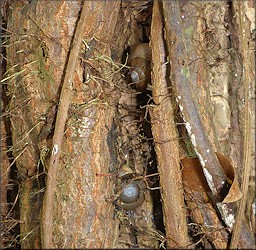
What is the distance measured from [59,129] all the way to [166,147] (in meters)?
0.31

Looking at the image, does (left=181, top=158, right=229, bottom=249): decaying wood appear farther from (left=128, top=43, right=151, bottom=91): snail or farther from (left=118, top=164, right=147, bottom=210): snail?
(left=128, top=43, right=151, bottom=91): snail

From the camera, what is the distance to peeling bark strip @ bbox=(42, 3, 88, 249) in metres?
1.05

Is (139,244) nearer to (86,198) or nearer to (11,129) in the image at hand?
(86,198)

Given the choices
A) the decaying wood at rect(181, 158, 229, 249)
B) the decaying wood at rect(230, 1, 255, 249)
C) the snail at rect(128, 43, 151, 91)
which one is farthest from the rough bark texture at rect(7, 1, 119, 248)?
A: the decaying wood at rect(230, 1, 255, 249)

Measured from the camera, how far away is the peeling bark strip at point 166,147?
3.74ft

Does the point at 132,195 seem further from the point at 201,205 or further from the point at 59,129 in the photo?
the point at 59,129

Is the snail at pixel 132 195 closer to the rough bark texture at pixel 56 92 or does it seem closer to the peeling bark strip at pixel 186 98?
the rough bark texture at pixel 56 92

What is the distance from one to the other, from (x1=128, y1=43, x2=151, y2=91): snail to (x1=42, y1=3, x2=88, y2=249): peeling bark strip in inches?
8.8

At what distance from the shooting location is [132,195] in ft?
4.06

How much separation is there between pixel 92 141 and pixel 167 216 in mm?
310

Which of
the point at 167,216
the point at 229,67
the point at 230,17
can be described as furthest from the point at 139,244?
the point at 230,17

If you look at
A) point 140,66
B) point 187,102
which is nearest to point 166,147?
point 187,102

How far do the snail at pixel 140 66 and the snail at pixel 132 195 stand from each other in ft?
0.99

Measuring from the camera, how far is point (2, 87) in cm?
121
